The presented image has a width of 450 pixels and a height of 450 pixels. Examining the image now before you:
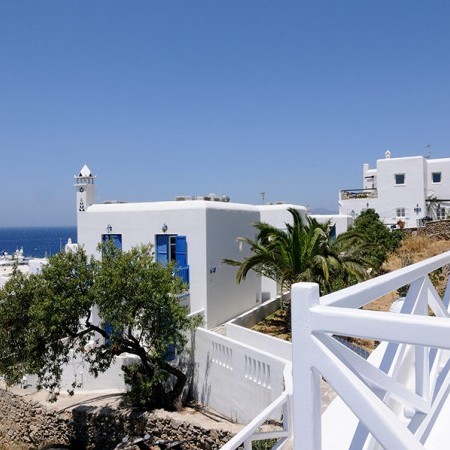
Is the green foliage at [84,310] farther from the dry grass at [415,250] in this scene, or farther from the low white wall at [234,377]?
the dry grass at [415,250]

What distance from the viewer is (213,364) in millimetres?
13578

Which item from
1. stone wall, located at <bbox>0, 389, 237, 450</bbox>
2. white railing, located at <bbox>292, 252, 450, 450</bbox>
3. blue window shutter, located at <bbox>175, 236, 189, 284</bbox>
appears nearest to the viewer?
white railing, located at <bbox>292, 252, 450, 450</bbox>

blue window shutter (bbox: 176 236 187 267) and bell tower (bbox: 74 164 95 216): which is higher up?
bell tower (bbox: 74 164 95 216)

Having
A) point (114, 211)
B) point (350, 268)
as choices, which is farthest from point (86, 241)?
point (350, 268)

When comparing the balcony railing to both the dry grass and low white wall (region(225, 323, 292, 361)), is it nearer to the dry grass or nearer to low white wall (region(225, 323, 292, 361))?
the dry grass

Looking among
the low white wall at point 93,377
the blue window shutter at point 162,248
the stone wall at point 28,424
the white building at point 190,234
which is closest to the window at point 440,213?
the white building at point 190,234

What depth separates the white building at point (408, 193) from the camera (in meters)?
38.1

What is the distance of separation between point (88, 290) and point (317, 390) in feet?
38.7

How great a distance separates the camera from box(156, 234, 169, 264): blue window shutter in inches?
671

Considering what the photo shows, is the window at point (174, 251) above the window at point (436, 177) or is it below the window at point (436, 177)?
below

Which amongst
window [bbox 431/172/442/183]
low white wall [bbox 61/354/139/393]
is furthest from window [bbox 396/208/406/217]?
low white wall [bbox 61/354/139/393]

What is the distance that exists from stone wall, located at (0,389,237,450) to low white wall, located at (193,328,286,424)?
1.08m

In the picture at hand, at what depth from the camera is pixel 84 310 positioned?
13.0 meters

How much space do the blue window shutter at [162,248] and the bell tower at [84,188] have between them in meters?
3.99
